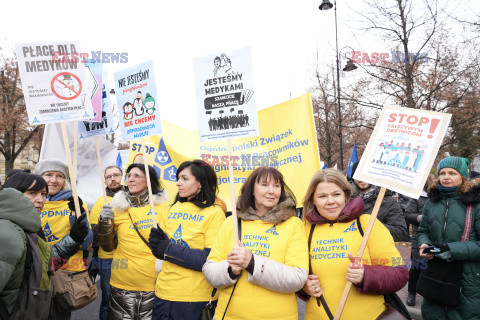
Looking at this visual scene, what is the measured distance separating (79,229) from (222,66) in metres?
2.04

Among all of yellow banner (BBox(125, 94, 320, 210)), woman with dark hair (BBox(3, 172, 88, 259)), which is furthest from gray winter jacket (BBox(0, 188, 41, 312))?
yellow banner (BBox(125, 94, 320, 210))

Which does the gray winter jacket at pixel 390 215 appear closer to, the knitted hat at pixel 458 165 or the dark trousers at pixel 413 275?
the knitted hat at pixel 458 165

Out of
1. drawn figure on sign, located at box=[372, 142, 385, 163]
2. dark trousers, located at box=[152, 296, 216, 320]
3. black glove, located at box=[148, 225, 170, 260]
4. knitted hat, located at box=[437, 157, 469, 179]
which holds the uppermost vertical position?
drawn figure on sign, located at box=[372, 142, 385, 163]

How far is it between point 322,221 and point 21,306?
6.91 ft

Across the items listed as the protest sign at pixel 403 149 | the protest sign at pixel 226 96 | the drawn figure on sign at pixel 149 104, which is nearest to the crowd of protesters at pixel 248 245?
the protest sign at pixel 403 149

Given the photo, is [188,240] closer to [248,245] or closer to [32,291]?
[248,245]

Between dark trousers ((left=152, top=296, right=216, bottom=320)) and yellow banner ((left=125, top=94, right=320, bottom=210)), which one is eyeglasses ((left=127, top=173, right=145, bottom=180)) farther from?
dark trousers ((left=152, top=296, right=216, bottom=320))

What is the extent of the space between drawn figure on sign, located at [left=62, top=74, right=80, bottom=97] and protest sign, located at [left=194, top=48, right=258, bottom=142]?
1.39 meters

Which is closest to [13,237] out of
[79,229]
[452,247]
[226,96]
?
[79,229]

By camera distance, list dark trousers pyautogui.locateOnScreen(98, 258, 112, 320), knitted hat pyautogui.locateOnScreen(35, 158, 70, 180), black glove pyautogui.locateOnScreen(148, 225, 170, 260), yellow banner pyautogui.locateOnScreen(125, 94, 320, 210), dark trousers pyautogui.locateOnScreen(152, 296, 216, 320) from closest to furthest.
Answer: dark trousers pyautogui.locateOnScreen(152, 296, 216, 320), black glove pyautogui.locateOnScreen(148, 225, 170, 260), knitted hat pyautogui.locateOnScreen(35, 158, 70, 180), dark trousers pyautogui.locateOnScreen(98, 258, 112, 320), yellow banner pyautogui.locateOnScreen(125, 94, 320, 210)

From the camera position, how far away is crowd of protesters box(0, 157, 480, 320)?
7.61 ft

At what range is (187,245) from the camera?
3.01 meters

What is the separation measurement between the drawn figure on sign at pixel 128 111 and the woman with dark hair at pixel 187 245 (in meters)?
0.86

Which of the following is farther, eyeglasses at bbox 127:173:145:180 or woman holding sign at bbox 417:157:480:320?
eyeglasses at bbox 127:173:145:180
